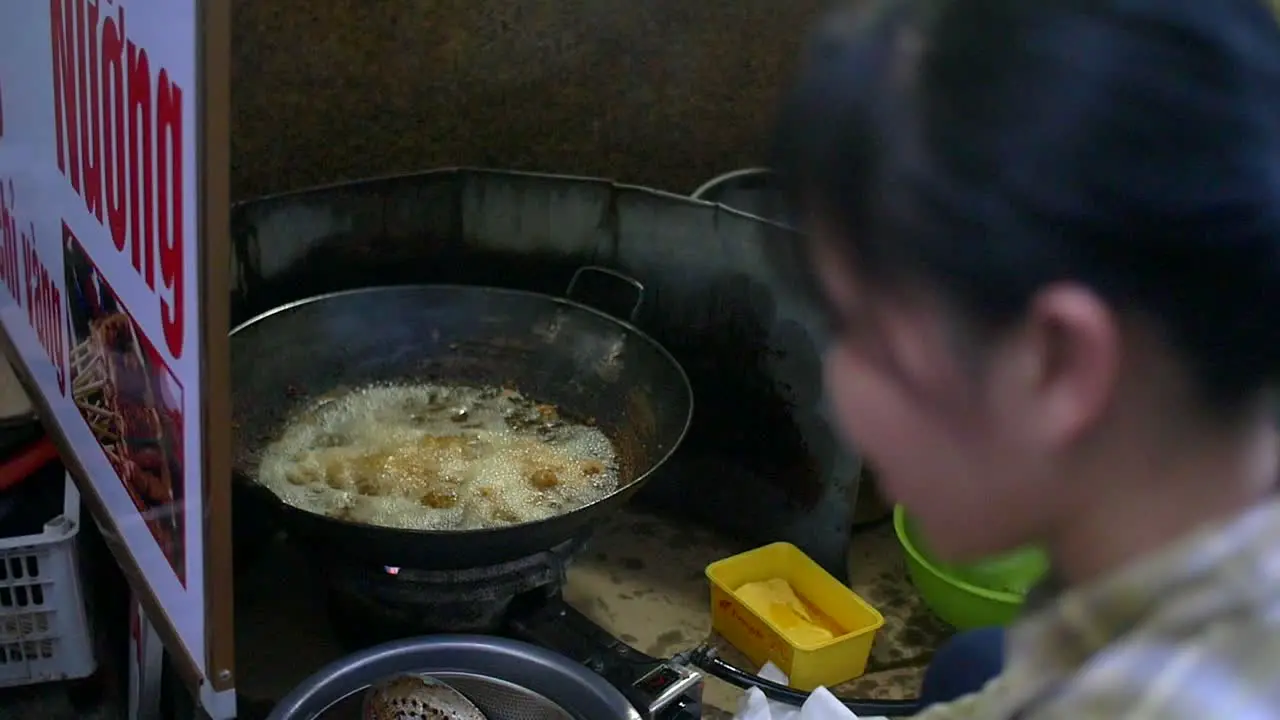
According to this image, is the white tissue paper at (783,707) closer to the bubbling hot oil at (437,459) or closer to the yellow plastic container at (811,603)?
the yellow plastic container at (811,603)

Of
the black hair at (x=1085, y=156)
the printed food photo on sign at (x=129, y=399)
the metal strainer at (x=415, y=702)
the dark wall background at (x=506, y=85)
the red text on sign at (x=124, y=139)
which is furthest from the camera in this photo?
the dark wall background at (x=506, y=85)

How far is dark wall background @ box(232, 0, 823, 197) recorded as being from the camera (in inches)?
62.3

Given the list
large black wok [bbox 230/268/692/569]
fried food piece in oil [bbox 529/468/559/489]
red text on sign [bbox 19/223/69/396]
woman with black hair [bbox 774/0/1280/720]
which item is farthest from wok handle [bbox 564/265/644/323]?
woman with black hair [bbox 774/0/1280/720]

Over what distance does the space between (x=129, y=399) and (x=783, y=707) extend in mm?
712

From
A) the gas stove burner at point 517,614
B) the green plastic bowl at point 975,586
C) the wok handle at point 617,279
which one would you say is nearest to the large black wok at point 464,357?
the wok handle at point 617,279

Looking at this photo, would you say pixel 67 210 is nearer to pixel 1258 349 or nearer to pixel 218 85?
pixel 218 85

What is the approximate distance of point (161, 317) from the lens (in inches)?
33.5

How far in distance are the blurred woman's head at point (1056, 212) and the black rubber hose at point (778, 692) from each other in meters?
0.74

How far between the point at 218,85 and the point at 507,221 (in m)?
0.91

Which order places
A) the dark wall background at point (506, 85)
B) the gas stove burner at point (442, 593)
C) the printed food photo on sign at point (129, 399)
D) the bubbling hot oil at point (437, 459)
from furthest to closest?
the dark wall background at point (506, 85) → the bubbling hot oil at point (437, 459) → the gas stove burner at point (442, 593) → the printed food photo on sign at point (129, 399)

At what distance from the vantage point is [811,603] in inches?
59.1

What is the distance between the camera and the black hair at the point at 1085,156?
504mm

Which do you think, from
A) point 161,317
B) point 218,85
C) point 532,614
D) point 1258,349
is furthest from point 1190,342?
point 532,614

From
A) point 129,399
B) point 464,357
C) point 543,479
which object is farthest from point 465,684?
point 464,357
